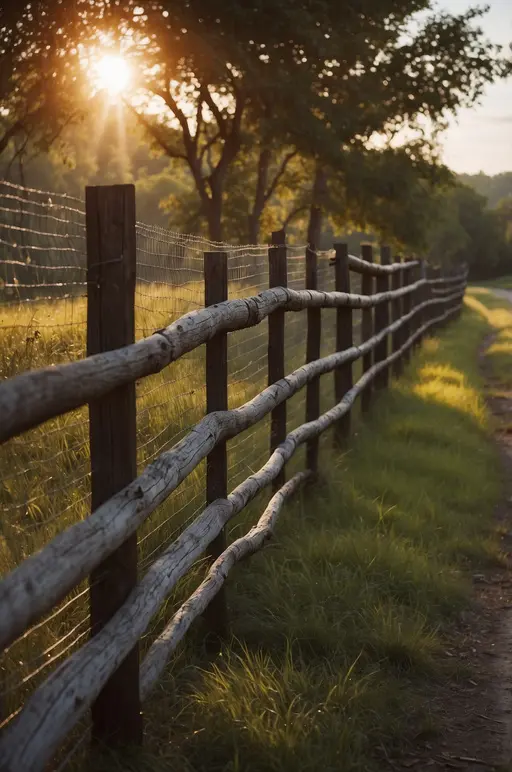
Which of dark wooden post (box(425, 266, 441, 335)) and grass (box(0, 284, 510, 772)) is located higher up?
dark wooden post (box(425, 266, 441, 335))

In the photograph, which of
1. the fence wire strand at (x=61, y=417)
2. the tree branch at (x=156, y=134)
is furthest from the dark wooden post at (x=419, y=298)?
the tree branch at (x=156, y=134)

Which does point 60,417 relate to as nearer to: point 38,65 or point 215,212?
point 38,65

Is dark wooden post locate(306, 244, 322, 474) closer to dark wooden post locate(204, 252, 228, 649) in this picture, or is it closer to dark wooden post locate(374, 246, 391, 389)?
dark wooden post locate(204, 252, 228, 649)

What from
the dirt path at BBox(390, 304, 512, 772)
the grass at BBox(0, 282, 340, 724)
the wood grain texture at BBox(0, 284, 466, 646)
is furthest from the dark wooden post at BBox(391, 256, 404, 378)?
the wood grain texture at BBox(0, 284, 466, 646)

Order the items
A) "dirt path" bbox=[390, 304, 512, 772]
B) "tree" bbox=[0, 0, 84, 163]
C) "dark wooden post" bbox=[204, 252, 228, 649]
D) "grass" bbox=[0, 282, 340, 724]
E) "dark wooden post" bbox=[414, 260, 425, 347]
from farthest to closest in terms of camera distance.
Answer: "tree" bbox=[0, 0, 84, 163] → "dark wooden post" bbox=[414, 260, 425, 347] → "dark wooden post" bbox=[204, 252, 228, 649] → "dirt path" bbox=[390, 304, 512, 772] → "grass" bbox=[0, 282, 340, 724]

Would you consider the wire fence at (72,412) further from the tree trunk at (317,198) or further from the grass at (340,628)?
the tree trunk at (317,198)

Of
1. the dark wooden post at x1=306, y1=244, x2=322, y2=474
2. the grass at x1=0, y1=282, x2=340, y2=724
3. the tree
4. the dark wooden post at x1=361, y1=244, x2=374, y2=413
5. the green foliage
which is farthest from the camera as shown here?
the green foliage

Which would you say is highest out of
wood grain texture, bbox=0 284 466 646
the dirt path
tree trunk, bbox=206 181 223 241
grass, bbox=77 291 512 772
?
tree trunk, bbox=206 181 223 241

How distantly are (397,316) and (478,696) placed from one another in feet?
30.2

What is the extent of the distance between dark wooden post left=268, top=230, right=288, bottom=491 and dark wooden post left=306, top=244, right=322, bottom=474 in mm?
763

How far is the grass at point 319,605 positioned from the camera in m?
3.20

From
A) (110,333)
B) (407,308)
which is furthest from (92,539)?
(407,308)

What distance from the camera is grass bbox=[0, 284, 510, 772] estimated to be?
3.20 metres

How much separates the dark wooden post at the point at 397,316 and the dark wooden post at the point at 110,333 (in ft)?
30.8
